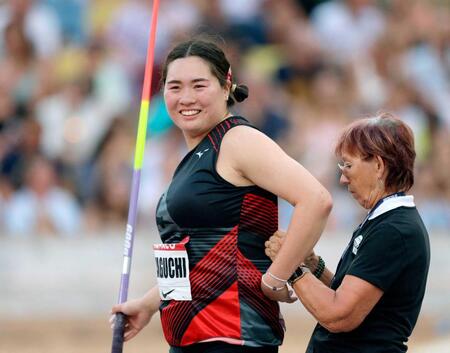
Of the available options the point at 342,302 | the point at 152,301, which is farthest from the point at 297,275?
the point at 152,301

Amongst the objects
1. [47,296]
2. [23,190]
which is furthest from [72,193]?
[47,296]

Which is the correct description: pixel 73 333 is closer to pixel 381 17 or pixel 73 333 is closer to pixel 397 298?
pixel 381 17

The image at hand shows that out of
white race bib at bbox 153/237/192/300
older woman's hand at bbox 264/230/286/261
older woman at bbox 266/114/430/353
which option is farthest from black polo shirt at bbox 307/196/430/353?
white race bib at bbox 153/237/192/300

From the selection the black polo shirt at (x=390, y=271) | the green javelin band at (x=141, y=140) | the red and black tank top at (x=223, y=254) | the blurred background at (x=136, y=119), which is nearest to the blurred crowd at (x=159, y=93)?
the blurred background at (x=136, y=119)

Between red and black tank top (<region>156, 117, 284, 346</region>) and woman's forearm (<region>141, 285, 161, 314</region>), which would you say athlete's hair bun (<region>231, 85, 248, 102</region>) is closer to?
red and black tank top (<region>156, 117, 284, 346</region>)

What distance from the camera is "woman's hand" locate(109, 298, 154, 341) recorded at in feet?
13.7

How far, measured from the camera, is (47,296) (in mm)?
9219

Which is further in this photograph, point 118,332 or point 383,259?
point 118,332

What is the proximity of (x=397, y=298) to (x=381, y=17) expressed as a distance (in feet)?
27.6

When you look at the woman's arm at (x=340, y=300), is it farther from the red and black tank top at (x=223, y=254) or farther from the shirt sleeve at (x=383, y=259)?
the red and black tank top at (x=223, y=254)

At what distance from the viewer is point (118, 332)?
4.08 m

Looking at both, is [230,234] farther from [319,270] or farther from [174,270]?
[319,270]

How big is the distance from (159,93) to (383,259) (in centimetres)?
665

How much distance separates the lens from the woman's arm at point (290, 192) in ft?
12.1
